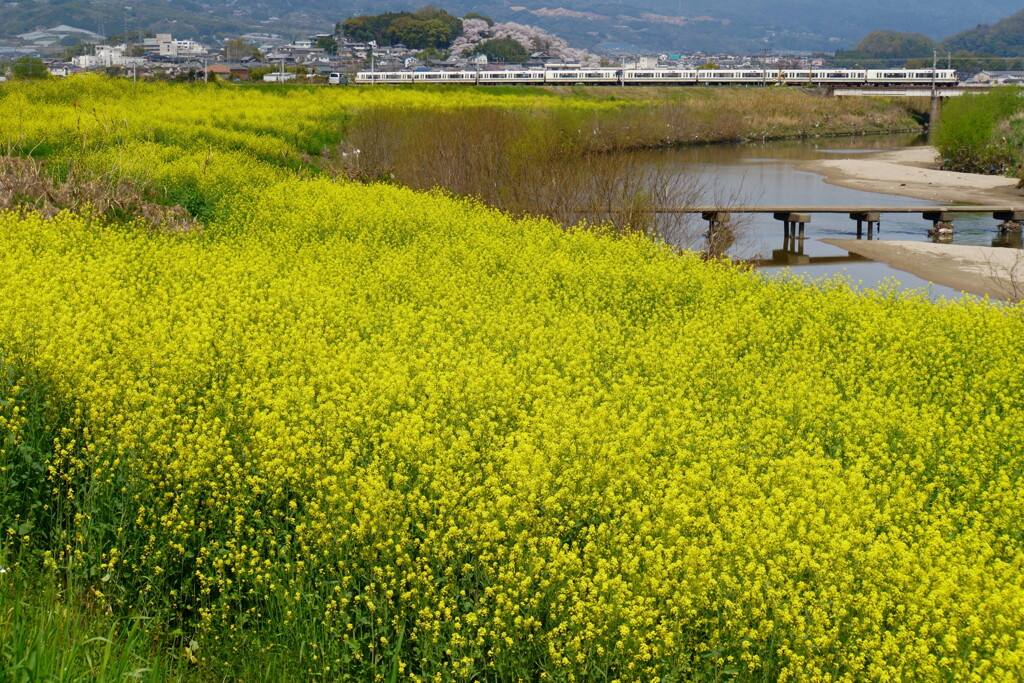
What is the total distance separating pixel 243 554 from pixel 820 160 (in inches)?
2033

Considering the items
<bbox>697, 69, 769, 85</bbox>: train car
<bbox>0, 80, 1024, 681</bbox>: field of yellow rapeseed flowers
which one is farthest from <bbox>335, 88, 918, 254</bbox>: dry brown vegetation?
<bbox>697, 69, 769, 85</bbox>: train car

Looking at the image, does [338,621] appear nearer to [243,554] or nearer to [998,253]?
[243,554]

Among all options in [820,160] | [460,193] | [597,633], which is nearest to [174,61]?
[820,160]

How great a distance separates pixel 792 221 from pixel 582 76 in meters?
79.0

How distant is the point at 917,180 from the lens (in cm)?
4316

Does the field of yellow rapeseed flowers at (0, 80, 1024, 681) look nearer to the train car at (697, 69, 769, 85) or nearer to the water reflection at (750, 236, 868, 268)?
the water reflection at (750, 236, 868, 268)

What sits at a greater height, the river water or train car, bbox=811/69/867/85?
train car, bbox=811/69/867/85

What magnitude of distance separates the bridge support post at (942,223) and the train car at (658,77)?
74.9 metres

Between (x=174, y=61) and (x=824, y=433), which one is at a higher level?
(x=174, y=61)

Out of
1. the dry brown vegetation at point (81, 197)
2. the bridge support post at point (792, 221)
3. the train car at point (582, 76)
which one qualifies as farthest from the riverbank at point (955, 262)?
the train car at point (582, 76)

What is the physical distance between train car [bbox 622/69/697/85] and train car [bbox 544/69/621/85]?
1327mm

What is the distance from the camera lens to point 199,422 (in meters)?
7.37

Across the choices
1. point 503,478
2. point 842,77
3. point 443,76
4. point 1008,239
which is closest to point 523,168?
point 1008,239

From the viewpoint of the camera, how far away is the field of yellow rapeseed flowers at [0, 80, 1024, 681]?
18.7ft
